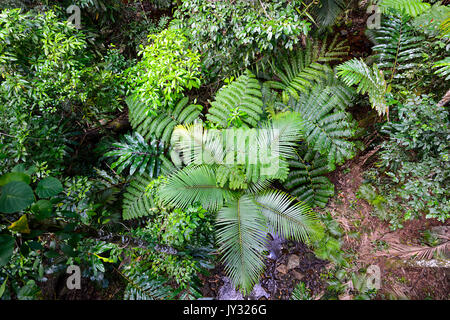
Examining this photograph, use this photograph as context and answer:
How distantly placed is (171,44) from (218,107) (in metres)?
0.88

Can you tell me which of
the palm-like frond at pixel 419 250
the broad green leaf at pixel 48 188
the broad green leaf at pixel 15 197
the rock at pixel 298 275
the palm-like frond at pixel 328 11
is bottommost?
the rock at pixel 298 275

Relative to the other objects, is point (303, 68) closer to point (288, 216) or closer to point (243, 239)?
point (288, 216)

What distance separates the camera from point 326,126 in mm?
2705

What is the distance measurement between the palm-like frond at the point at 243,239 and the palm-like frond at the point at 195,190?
134 millimetres

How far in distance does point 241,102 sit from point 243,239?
153cm

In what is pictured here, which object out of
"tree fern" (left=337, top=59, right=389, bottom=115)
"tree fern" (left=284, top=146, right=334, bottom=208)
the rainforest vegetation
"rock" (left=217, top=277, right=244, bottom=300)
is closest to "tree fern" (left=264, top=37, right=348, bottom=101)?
the rainforest vegetation

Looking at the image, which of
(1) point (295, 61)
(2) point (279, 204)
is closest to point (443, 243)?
(2) point (279, 204)

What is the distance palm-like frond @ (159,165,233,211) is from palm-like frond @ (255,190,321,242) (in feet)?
1.31

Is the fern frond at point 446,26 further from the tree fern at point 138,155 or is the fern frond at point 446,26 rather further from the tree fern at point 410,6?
the tree fern at point 138,155

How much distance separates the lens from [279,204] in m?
2.41

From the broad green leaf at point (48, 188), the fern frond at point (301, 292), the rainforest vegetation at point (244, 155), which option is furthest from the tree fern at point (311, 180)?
the broad green leaf at point (48, 188)

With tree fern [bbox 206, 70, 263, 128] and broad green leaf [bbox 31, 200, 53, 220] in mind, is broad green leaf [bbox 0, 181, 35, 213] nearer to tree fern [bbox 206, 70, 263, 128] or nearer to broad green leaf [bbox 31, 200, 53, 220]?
broad green leaf [bbox 31, 200, 53, 220]

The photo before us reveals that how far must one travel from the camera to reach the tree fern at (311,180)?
275cm
